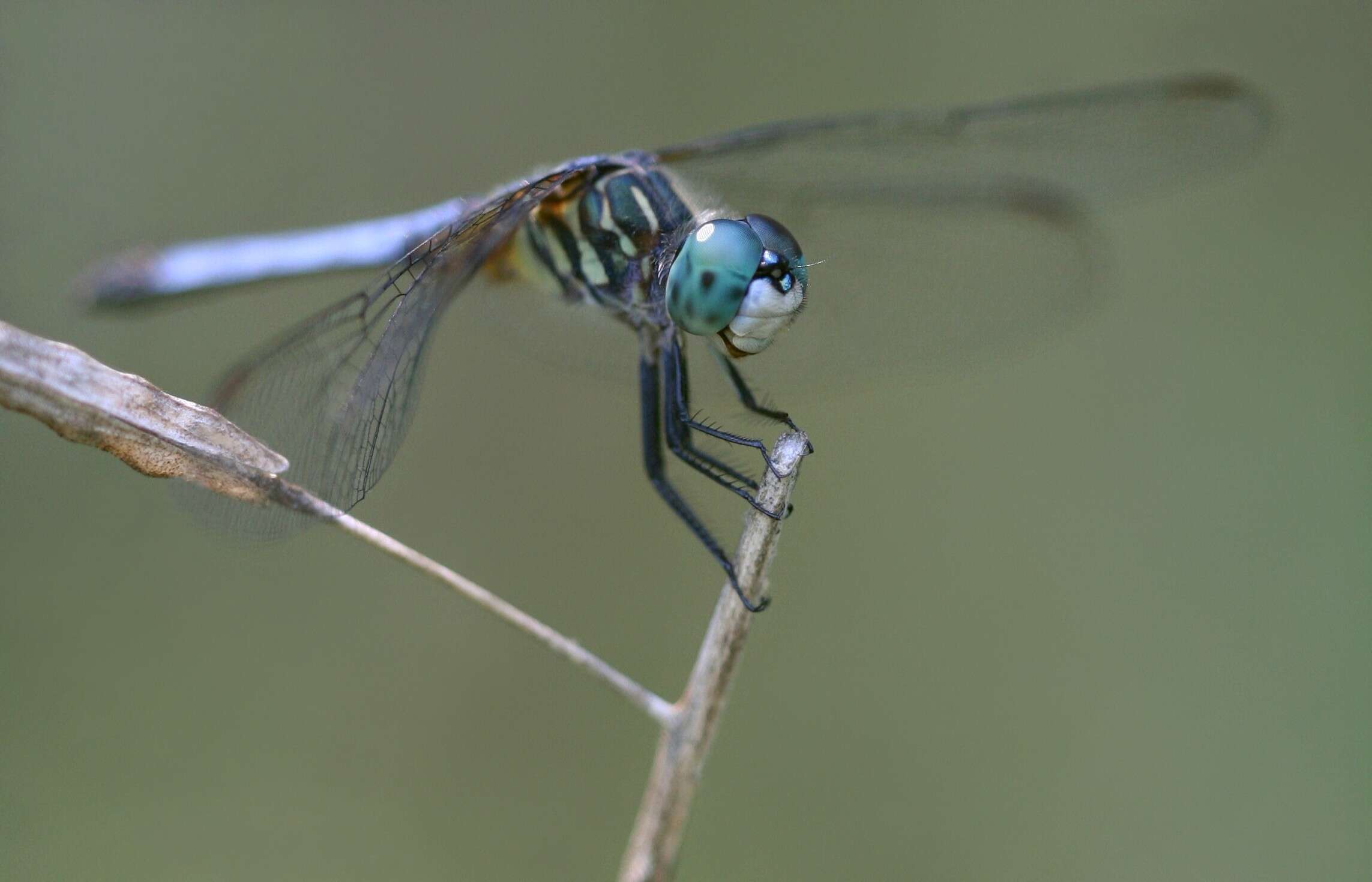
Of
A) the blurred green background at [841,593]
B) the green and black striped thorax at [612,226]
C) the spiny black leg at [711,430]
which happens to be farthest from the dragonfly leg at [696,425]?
the blurred green background at [841,593]

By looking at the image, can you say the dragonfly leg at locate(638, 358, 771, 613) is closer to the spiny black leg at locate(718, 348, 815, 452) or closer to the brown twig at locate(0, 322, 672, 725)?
the spiny black leg at locate(718, 348, 815, 452)

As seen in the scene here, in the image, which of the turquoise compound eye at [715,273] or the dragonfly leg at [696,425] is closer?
the dragonfly leg at [696,425]

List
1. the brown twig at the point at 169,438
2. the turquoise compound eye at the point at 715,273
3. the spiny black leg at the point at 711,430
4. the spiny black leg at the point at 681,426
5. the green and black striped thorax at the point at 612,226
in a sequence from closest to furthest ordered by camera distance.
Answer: the brown twig at the point at 169,438 → the spiny black leg at the point at 711,430 → the turquoise compound eye at the point at 715,273 → the spiny black leg at the point at 681,426 → the green and black striped thorax at the point at 612,226

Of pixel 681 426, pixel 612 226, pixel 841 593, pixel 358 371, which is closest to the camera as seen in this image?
pixel 358 371

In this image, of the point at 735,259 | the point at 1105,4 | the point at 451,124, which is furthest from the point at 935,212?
the point at 451,124

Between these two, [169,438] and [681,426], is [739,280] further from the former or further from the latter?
[169,438]

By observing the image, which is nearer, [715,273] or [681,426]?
[715,273]

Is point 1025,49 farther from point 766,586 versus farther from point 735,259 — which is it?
point 766,586

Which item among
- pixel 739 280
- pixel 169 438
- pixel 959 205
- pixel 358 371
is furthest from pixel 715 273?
pixel 959 205

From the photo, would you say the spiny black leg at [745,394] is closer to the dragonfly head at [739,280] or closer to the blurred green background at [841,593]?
the dragonfly head at [739,280]
